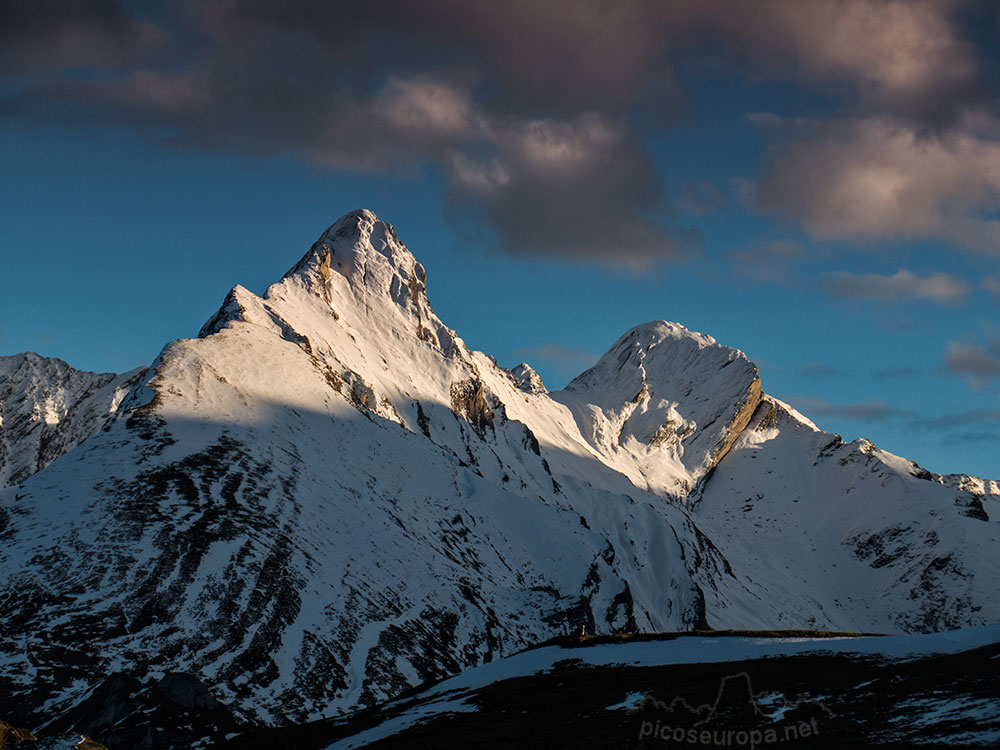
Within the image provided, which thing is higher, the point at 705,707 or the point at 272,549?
the point at 272,549

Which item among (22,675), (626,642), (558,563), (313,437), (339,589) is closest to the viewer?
(626,642)

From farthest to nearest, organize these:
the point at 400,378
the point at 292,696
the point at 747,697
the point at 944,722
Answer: the point at 400,378
the point at 292,696
the point at 747,697
the point at 944,722

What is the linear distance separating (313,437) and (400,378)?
194 ft

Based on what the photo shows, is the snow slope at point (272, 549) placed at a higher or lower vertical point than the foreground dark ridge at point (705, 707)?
higher

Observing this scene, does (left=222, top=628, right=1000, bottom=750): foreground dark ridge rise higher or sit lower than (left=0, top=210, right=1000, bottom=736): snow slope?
A: lower

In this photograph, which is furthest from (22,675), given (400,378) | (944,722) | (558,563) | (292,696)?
(400,378)

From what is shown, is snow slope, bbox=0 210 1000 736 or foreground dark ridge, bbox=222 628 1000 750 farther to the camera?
snow slope, bbox=0 210 1000 736

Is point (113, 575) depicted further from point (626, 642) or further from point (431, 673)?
point (626, 642)

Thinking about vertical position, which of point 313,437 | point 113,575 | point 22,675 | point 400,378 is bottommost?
point 22,675

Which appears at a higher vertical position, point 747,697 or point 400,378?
point 400,378

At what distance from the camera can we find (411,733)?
1836 inches

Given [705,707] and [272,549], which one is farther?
[272,549]

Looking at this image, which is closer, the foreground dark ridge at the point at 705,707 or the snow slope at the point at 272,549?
the foreground dark ridge at the point at 705,707

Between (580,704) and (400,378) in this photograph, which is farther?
(400,378)
